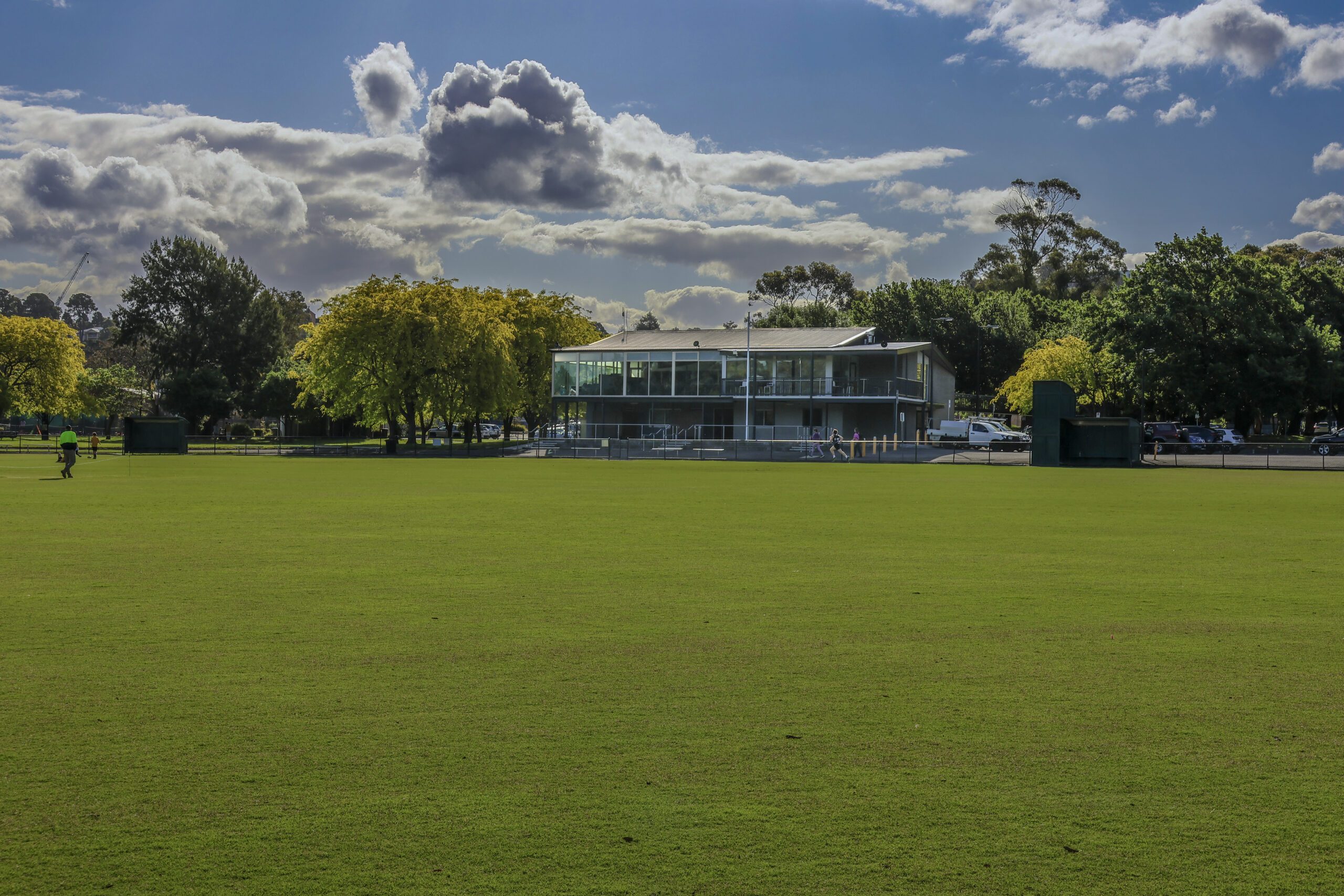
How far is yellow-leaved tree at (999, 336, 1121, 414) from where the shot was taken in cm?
8050

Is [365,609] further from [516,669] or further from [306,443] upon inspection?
[306,443]

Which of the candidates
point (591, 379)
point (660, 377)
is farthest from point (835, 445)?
point (591, 379)

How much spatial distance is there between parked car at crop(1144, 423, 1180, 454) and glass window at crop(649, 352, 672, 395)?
30.6m

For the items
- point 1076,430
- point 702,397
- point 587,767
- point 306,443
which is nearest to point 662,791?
point 587,767

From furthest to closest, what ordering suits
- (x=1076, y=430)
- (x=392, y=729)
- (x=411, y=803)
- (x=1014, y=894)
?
(x=1076, y=430) → (x=392, y=729) → (x=411, y=803) → (x=1014, y=894)

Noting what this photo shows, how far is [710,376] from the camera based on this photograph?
7412 cm

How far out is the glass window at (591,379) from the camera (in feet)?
250

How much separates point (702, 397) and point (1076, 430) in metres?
28.4

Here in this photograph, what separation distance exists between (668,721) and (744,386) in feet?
223

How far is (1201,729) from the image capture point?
6.12 m

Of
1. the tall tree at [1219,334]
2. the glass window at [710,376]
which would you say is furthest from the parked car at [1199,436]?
the glass window at [710,376]

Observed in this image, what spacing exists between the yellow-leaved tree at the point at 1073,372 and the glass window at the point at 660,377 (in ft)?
88.5

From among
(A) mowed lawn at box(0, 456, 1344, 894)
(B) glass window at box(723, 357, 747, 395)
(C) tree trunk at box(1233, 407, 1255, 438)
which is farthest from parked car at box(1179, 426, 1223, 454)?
(A) mowed lawn at box(0, 456, 1344, 894)

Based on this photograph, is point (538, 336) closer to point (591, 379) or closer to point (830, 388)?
point (591, 379)
